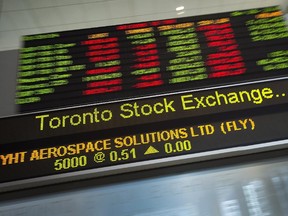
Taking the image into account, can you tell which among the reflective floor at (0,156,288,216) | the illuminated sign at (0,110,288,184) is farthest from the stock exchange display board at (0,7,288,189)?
the reflective floor at (0,156,288,216)

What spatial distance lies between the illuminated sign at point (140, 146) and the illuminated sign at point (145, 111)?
64 millimetres

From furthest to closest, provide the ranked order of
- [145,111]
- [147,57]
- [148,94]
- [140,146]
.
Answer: [147,57]
[148,94]
[145,111]
[140,146]

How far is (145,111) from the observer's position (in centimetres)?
211

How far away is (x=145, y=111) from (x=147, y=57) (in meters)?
0.55

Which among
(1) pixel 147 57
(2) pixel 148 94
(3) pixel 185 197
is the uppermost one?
(1) pixel 147 57

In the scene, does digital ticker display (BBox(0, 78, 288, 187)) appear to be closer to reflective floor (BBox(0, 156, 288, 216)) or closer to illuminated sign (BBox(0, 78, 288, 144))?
illuminated sign (BBox(0, 78, 288, 144))

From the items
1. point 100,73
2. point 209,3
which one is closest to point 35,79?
point 100,73

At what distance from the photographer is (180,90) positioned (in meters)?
2.27

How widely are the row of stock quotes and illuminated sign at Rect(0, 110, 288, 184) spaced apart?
0.36 metres

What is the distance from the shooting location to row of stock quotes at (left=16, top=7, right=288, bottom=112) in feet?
7.59

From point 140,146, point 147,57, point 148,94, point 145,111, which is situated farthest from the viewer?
point 147,57

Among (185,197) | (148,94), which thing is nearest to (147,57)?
(148,94)

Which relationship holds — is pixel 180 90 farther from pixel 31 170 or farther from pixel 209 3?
pixel 209 3

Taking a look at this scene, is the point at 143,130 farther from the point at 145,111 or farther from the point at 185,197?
the point at 185,197
